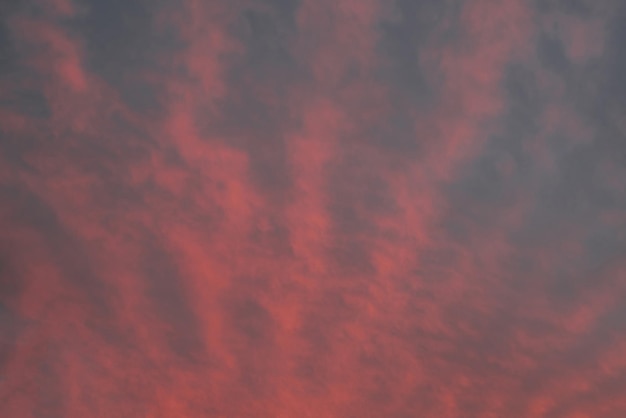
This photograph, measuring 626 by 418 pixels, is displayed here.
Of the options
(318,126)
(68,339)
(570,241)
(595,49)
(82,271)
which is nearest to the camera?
(595,49)

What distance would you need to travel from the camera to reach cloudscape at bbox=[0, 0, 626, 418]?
18.5 feet

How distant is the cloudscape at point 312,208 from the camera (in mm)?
5637

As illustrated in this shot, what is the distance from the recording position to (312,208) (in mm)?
6598

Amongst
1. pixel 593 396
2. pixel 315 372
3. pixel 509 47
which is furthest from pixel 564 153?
pixel 315 372

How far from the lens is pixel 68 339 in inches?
306

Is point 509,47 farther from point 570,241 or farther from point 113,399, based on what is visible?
point 113,399

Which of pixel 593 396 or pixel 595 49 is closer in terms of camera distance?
pixel 595 49

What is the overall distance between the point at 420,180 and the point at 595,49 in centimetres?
195

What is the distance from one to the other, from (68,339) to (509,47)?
6009mm

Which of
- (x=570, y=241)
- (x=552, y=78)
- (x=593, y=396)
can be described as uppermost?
(x=552, y=78)

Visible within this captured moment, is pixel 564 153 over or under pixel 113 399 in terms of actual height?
over

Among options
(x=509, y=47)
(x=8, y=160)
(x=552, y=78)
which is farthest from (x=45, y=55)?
(x=552, y=78)

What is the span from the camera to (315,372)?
794cm

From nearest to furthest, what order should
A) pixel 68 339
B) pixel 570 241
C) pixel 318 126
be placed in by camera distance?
pixel 318 126 → pixel 570 241 → pixel 68 339
